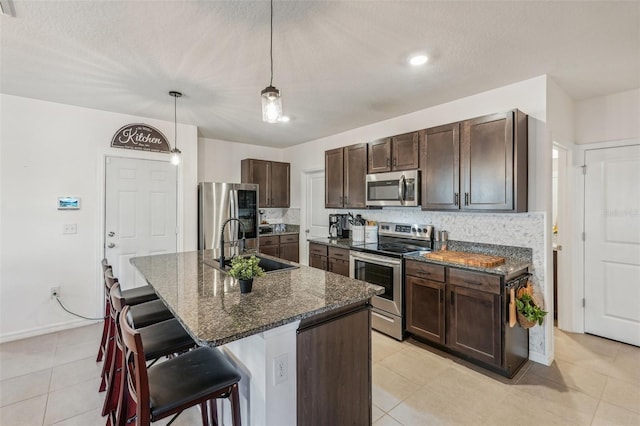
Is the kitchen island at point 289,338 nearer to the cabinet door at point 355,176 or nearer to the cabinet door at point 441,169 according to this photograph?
the cabinet door at point 441,169


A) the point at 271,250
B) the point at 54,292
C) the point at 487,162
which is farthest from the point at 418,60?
the point at 54,292

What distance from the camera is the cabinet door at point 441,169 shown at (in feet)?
9.80

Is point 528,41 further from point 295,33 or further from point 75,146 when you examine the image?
point 75,146

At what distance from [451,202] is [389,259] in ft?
2.82

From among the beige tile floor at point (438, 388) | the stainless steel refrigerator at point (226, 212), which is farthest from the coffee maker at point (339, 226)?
the beige tile floor at point (438, 388)

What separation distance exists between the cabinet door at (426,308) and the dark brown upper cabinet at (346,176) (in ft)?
4.36

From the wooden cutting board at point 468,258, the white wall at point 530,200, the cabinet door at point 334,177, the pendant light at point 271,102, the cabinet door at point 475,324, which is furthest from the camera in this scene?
the cabinet door at point 334,177

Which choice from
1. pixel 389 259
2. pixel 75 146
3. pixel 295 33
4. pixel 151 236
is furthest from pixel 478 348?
pixel 75 146

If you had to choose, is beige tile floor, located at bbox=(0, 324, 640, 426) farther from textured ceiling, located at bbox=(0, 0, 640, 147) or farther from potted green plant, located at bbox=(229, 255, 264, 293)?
textured ceiling, located at bbox=(0, 0, 640, 147)

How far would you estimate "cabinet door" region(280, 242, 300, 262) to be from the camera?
548 cm

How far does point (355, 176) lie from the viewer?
4082 mm

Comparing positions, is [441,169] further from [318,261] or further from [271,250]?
[271,250]

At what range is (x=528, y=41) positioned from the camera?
2.16 metres

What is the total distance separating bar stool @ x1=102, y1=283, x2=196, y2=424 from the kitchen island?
0.23 metres
